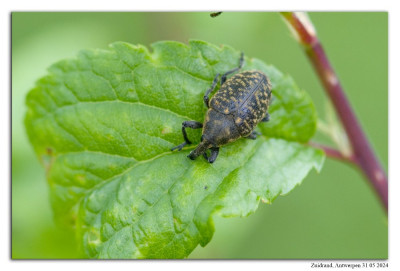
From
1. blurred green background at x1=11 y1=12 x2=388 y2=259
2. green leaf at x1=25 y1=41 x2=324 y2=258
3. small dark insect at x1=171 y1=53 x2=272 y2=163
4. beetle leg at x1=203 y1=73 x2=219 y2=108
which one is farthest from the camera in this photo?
blurred green background at x1=11 y1=12 x2=388 y2=259

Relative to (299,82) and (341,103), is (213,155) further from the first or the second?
(299,82)

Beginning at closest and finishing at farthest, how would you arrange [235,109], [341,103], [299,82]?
[341,103] → [235,109] → [299,82]

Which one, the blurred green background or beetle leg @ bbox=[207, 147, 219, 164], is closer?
beetle leg @ bbox=[207, 147, 219, 164]

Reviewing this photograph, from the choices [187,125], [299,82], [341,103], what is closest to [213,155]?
[187,125]

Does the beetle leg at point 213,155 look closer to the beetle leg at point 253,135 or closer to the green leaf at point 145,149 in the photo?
the green leaf at point 145,149

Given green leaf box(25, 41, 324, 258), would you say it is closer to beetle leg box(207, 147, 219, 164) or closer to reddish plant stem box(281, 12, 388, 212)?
beetle leg box(207, 147, 219, 164)

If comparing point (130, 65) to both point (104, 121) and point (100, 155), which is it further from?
point (100, 155)

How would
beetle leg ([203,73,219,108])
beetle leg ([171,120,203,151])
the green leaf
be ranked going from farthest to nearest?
beetle leg ([203,73,219,108]), beetle leg ([171,120,203,151]), the green leaf

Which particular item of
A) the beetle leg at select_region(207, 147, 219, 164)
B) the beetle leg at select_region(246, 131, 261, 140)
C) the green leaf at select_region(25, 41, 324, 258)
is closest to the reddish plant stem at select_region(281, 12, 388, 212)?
the green leaf at select_region(25, 41, 324, 258)
